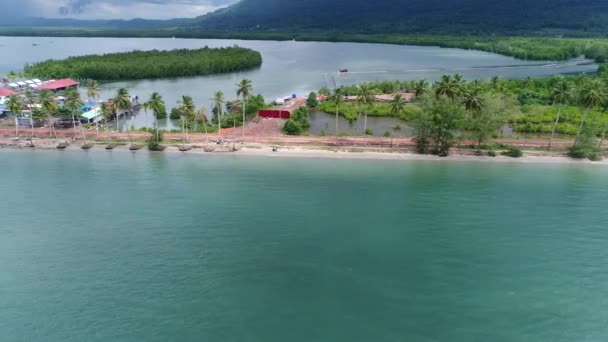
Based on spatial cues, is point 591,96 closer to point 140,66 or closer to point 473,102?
point 473,102

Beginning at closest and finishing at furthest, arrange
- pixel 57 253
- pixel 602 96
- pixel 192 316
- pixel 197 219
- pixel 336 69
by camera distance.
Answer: pixel 192 316, pixel 57 253, pixel 197 219, pixel 602 96, pixel 336 69

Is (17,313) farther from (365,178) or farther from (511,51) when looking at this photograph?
(511,51)

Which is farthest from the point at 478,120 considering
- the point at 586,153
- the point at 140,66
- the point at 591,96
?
the point at 140,66

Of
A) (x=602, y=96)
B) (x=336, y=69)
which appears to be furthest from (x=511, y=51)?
(x=602, y=96)

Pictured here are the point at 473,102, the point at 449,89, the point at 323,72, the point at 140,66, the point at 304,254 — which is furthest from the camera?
the point at 323,72

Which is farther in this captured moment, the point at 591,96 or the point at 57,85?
the point at 57,85

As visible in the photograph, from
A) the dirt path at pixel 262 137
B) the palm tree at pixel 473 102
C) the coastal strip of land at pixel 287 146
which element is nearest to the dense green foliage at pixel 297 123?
the dirt path at pixel 262 137
